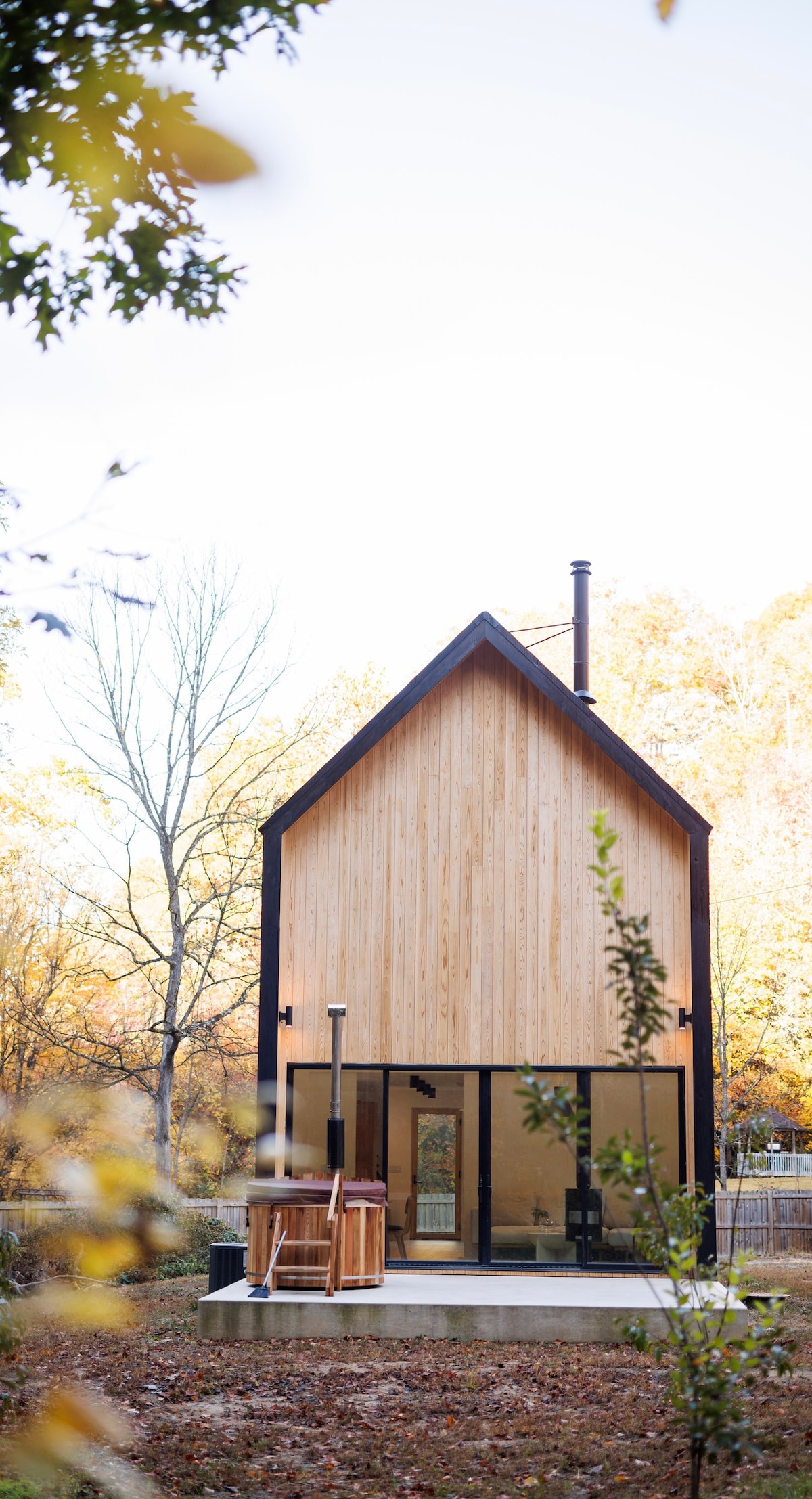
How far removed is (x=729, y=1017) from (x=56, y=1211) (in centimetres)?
1185

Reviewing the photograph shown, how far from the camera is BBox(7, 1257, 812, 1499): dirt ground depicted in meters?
6.40

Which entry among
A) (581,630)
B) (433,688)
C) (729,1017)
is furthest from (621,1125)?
(729,1017)

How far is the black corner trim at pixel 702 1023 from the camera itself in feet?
40.1

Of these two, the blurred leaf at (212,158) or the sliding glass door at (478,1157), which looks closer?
the blurred leaf at (212,158)

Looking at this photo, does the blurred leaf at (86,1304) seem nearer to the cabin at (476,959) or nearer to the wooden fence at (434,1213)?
the cabin at (476,959)

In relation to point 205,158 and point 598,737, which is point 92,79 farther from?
point 598,737

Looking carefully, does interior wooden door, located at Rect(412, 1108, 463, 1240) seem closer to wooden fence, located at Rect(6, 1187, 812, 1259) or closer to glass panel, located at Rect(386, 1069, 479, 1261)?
glass panel, located at Rect(386, 1069, 479, 1261)

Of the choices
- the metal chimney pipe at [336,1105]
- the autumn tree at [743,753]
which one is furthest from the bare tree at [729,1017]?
the metal chimney pipe at [336,1105]

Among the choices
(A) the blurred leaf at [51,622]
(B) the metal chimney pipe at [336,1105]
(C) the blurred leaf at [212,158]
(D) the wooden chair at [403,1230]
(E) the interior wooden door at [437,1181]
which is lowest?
(D) the wooden chair at [403,1230]

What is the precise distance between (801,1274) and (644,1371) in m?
8.47

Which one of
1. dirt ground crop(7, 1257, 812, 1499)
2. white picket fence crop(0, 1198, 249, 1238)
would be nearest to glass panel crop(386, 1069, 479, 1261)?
white picket fence crop(0, 1198, 249, 1238)

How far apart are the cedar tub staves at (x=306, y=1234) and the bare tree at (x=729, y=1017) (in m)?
10.5

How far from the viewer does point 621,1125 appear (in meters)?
12.5

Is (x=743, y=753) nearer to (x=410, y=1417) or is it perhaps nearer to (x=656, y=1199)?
(x=410, y=1417)
